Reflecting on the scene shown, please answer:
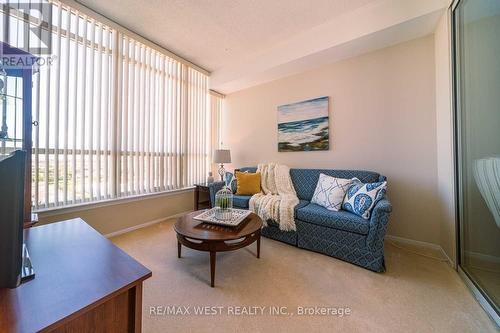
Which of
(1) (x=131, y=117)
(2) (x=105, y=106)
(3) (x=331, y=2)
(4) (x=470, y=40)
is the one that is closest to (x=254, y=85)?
(3) (x=331, y=2)

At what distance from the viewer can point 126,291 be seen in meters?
0.66

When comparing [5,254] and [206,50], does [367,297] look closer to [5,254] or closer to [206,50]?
[5,254]

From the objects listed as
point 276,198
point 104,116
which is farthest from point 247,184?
point 104,116

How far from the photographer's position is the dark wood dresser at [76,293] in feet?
1.69

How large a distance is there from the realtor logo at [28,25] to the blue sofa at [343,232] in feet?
9.14

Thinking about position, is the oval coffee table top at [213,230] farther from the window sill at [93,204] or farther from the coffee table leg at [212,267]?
the window sill at [93,204]

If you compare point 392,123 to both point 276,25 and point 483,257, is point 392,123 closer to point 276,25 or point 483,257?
point 483,257

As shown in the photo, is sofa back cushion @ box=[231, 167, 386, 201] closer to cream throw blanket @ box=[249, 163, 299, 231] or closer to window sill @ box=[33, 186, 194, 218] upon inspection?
cream throw blanket @ box=[249, 163, 299, 231]

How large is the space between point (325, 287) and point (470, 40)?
2363 millimetres

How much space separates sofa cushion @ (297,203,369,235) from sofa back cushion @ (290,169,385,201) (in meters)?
0.49

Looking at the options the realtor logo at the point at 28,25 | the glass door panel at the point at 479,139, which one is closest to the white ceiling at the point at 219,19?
the realtor logo at the point at 28,25

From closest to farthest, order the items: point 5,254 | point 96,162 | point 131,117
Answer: point 5,254
point 96,162
point 131,117

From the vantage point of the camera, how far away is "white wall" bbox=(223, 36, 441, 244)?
2.21m

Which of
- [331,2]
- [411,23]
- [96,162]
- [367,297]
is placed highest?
[331,2]
